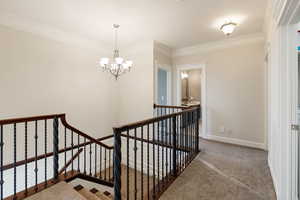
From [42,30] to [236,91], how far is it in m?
4.68

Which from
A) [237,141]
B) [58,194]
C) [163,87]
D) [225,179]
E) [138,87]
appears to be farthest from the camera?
[163,87]

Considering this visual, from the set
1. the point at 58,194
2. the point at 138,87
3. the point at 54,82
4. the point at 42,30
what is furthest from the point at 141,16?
the point at 58,194

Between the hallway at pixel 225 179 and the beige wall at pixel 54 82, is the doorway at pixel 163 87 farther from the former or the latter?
the hallway at pixel 225 179

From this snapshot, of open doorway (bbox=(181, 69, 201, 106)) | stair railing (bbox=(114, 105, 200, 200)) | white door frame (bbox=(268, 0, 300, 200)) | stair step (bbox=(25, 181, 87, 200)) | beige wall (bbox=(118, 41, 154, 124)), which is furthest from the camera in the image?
open doorway (bbox=(181, 69, 201, 106))

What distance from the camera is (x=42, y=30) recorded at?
121 inches

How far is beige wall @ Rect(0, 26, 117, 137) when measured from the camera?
269 cm

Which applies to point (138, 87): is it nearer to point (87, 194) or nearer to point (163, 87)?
point (163, 87)

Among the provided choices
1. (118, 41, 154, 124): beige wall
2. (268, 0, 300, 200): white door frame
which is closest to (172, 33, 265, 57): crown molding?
(118, 41, 154, 124): beige wall

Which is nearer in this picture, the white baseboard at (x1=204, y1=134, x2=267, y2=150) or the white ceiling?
the white ceiling

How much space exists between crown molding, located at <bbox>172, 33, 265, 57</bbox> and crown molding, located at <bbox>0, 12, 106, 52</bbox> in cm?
259

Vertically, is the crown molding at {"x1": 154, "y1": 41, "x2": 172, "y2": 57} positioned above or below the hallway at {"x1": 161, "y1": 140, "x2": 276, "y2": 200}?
above

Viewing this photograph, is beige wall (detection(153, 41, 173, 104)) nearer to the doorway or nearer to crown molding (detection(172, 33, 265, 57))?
the doorway

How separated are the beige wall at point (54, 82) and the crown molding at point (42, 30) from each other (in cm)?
9

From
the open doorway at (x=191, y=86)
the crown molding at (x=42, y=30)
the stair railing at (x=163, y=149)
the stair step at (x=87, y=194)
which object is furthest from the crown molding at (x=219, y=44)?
the stair step at (x=87, y=194)
